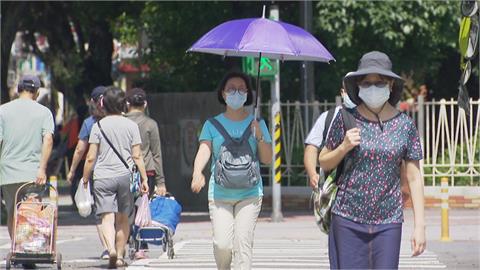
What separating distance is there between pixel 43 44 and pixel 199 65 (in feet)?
79.6

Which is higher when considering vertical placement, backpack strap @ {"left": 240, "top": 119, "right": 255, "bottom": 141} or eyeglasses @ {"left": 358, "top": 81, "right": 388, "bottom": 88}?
eyeglasses @ {"left": 358, "top": 81, "right": 388, "bottom": 88}

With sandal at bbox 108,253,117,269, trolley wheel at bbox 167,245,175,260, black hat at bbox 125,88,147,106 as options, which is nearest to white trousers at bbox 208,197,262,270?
sandal at bbox 108,253,117,269

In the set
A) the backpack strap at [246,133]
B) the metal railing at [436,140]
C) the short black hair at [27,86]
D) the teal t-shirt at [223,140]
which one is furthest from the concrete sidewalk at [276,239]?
the backpack strap at [246,133]

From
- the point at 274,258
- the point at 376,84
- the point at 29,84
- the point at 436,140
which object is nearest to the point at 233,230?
the point at 376,84

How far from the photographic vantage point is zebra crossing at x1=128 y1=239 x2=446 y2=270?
1300 cm

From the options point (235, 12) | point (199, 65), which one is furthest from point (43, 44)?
point (235, 12)

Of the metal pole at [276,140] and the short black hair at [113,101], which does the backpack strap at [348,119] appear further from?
the metal pole at [276,140]

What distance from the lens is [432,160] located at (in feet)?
72.9

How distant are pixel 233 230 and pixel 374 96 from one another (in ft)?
8.36

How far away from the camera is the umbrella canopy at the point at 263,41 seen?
977 cm

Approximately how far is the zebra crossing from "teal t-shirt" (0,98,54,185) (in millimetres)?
1460

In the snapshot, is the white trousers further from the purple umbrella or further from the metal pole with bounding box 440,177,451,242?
the metal pole with bounding box 440,177,451,242

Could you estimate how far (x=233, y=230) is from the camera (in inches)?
372

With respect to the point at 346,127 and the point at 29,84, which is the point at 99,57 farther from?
the point at 346,127
